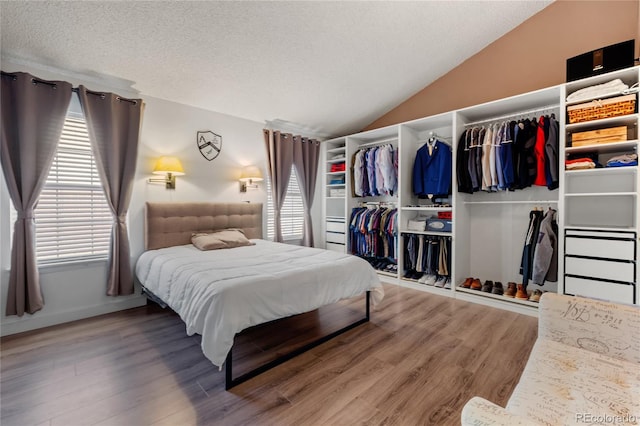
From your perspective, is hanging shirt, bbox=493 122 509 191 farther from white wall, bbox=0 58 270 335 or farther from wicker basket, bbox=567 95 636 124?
white wall, bbox=0 58 270 335

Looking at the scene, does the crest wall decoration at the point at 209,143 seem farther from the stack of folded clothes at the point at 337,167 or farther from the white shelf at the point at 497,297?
the white shelf at the point at 497,297

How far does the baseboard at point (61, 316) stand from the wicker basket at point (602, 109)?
188 inches

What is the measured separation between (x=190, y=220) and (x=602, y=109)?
4.29 metres

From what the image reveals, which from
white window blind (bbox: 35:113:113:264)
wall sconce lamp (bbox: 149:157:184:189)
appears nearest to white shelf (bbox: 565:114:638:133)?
wall sconce lamp (bbox: 149:157:184:189)

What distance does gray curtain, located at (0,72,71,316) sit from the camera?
7.89ft

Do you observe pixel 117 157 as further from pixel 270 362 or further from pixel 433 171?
pixel 433 171

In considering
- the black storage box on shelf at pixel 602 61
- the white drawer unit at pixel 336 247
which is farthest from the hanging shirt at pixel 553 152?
the white drawer unit at pixel 336 247

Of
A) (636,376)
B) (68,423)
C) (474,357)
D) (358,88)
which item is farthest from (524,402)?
(358,88)

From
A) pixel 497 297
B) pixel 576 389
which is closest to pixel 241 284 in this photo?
pixel 576 389

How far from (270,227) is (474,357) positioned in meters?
3.15

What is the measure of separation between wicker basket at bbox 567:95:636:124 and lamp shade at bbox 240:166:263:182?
11.3 feet

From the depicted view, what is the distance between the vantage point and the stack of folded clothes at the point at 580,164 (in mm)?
2596

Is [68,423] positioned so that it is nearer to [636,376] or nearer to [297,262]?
[297,262]

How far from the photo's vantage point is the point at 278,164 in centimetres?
430
